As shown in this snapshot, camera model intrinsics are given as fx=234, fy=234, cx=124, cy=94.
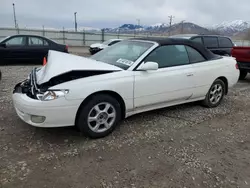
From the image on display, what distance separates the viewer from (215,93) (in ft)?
15.9

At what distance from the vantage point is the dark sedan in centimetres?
962

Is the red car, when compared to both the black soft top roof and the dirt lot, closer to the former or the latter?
the black soft top roof

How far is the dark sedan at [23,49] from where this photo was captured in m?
9.62

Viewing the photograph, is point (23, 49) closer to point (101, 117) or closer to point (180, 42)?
point (180, 42)

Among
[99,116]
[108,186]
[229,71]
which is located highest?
[229,71]

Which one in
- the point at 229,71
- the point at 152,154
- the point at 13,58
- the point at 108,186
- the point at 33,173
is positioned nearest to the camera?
the point at 108,186

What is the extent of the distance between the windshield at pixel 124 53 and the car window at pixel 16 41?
697cm

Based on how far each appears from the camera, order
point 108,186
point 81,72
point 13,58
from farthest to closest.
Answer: point 13,58 → point 81,72 → point 108,186

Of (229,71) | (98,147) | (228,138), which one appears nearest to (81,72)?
(98,147)

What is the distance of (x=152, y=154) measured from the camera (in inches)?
118

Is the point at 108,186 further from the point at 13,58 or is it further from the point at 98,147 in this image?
the point at 13,58

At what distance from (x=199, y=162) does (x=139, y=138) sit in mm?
918

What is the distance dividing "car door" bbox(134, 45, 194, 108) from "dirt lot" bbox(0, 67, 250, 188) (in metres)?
0.44

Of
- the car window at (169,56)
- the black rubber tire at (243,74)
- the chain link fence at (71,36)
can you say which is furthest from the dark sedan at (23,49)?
the chain link fence at (71,36)
